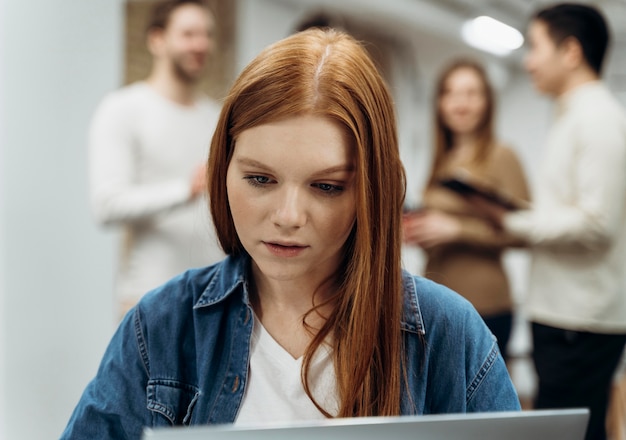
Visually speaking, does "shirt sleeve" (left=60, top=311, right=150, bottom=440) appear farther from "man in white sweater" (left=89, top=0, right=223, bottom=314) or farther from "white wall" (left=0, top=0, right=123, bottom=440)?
"white wall" (left=0, top=0, right=123, bottom=440)

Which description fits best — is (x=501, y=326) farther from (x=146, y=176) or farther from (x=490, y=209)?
(x=146, y=176)

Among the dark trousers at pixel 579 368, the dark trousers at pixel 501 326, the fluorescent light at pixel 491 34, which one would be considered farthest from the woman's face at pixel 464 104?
the fluorescent light at pixel 491 34

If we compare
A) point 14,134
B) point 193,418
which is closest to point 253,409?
point 193,418

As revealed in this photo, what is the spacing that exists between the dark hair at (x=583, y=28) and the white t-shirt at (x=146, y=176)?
108 centimetres

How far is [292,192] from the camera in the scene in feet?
2.96

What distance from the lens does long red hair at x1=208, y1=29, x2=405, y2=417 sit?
91 cm

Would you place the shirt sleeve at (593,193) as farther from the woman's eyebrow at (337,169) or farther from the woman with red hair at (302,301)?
the woman's eyebrow at (337,169)

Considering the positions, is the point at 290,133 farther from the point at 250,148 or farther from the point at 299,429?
the point at 299,429

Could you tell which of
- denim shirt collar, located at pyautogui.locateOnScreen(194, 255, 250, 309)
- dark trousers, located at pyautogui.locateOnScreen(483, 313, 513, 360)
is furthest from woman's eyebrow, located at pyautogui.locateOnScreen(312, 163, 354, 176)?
dark trousers, located at pyautogui.locateOnScreen(483, 313, 513, 360)

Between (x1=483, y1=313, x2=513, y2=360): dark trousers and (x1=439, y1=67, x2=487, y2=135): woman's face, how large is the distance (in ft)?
2.05

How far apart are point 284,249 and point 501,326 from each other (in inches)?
64.3

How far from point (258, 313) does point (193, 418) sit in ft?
0.55

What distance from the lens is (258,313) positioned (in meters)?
1.06

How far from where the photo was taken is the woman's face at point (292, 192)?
897 millimetres
